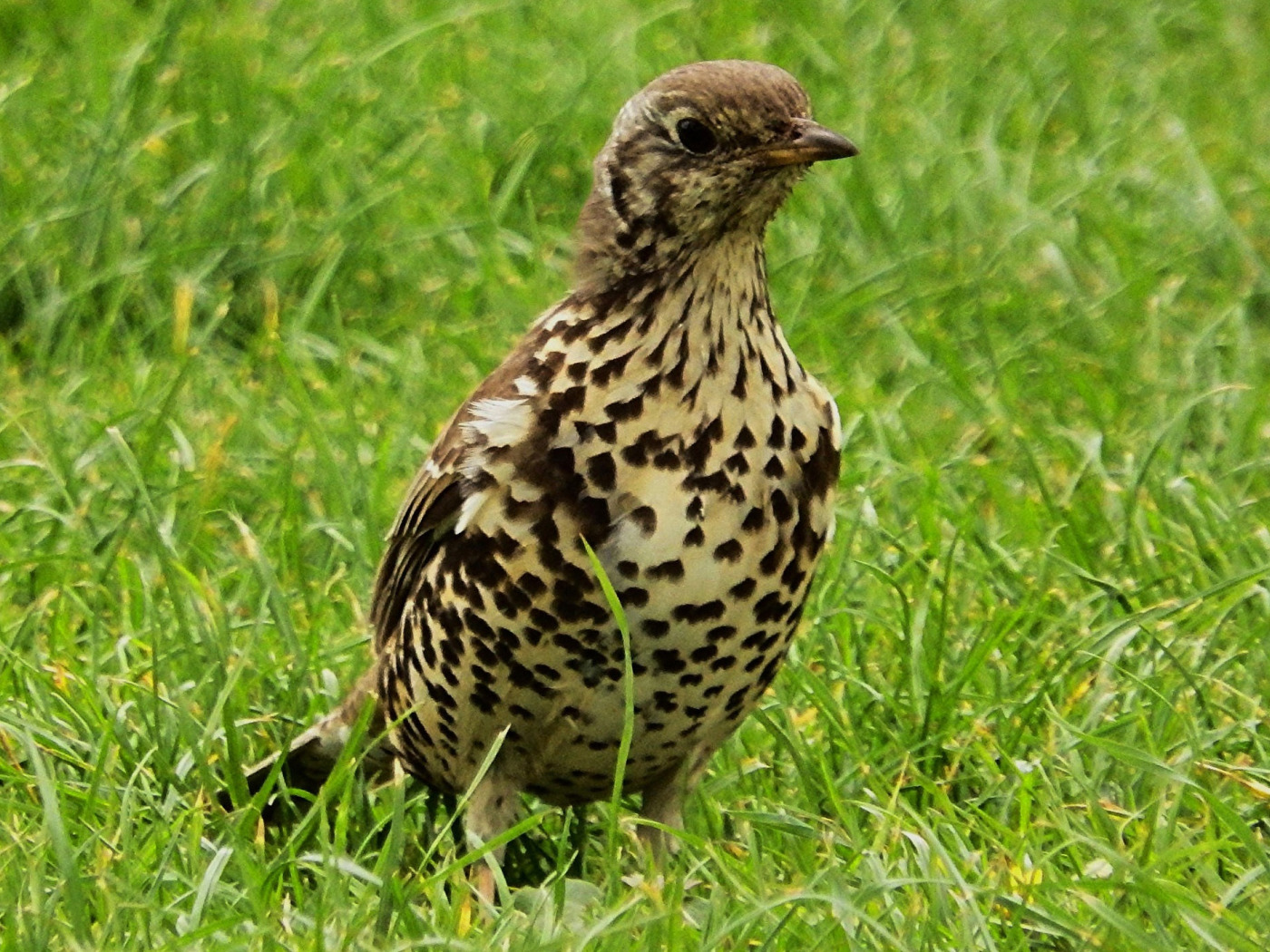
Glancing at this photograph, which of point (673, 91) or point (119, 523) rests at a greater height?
point (673, 91)

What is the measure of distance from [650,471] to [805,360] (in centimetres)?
263

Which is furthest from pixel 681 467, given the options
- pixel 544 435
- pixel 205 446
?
pixel 205 446

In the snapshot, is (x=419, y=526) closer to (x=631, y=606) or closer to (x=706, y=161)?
(x=631, y=606)

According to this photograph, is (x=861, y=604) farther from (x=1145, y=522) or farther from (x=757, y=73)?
(x=757, y=73)

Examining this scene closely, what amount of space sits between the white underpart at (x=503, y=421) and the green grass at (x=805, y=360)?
2.10 ft

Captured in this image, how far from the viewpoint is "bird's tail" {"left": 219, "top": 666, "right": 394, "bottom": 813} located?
4695 millimetres

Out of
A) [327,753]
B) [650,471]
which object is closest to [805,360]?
[327,753]

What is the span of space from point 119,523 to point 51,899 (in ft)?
5.13

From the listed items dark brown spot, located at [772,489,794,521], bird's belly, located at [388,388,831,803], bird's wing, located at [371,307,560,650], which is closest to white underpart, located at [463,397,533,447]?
bird's wing, located at [371,307,560,650]

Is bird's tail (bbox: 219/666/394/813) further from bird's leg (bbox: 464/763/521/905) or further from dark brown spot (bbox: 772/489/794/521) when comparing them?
dark brown spot (bbox: 772/489/794/521)

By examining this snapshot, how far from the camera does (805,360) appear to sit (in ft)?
21.6

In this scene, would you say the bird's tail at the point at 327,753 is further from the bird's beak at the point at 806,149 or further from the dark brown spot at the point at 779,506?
the bird's beak at the point at 806,149

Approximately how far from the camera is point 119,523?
5.35m

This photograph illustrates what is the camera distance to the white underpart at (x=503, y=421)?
4.09 m
